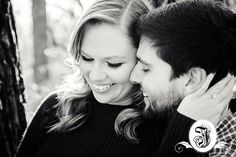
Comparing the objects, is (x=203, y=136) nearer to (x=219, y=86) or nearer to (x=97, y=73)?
(x=219, y=86)

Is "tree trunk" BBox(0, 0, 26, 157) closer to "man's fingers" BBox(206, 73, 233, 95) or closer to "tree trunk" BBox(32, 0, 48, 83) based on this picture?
"tree trunk" BBox(32, 0, 48, 83)

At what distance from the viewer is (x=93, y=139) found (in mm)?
1738

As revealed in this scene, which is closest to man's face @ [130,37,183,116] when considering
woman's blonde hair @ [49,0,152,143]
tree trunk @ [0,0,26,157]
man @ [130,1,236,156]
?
man @ [130,1,236,156]

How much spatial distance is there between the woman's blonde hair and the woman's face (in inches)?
1.3

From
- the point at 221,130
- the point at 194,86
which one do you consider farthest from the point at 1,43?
the point at 221,130

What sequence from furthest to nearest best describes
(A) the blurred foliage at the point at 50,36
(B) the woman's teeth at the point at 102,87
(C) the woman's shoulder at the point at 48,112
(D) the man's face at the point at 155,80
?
(A) the blurred foliage at the point at 50,36 → (C) the woman's shoulder at the point at 48,112 → (B) the woman's teeth at the point at 102,87 → (D) the man's face at the point at 155,80

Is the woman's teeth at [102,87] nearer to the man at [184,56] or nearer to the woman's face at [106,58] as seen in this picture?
the woman's face at [106,58]

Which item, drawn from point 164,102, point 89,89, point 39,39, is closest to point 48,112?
point 89,89

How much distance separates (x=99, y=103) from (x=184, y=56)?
1.62 ft

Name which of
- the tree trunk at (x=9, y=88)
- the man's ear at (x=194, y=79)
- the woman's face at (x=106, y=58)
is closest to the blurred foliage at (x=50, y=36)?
the tree trunk at (x=9, y=88)

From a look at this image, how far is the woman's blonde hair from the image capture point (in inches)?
62.9

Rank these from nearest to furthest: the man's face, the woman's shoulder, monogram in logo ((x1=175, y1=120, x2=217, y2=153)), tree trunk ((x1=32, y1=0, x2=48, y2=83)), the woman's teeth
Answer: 1. monogram in logo ((x1=175, y1=120, x2=217, y2=153))
2. the man's face
3. the woman's teeth
4. the woman's shoulder
5. tree trunk ((x1=32, y1=0, x2=48, y2=83))

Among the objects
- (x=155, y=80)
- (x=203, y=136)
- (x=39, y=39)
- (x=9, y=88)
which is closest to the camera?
(x=203, y=136)

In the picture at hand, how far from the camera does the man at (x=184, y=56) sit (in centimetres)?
142
